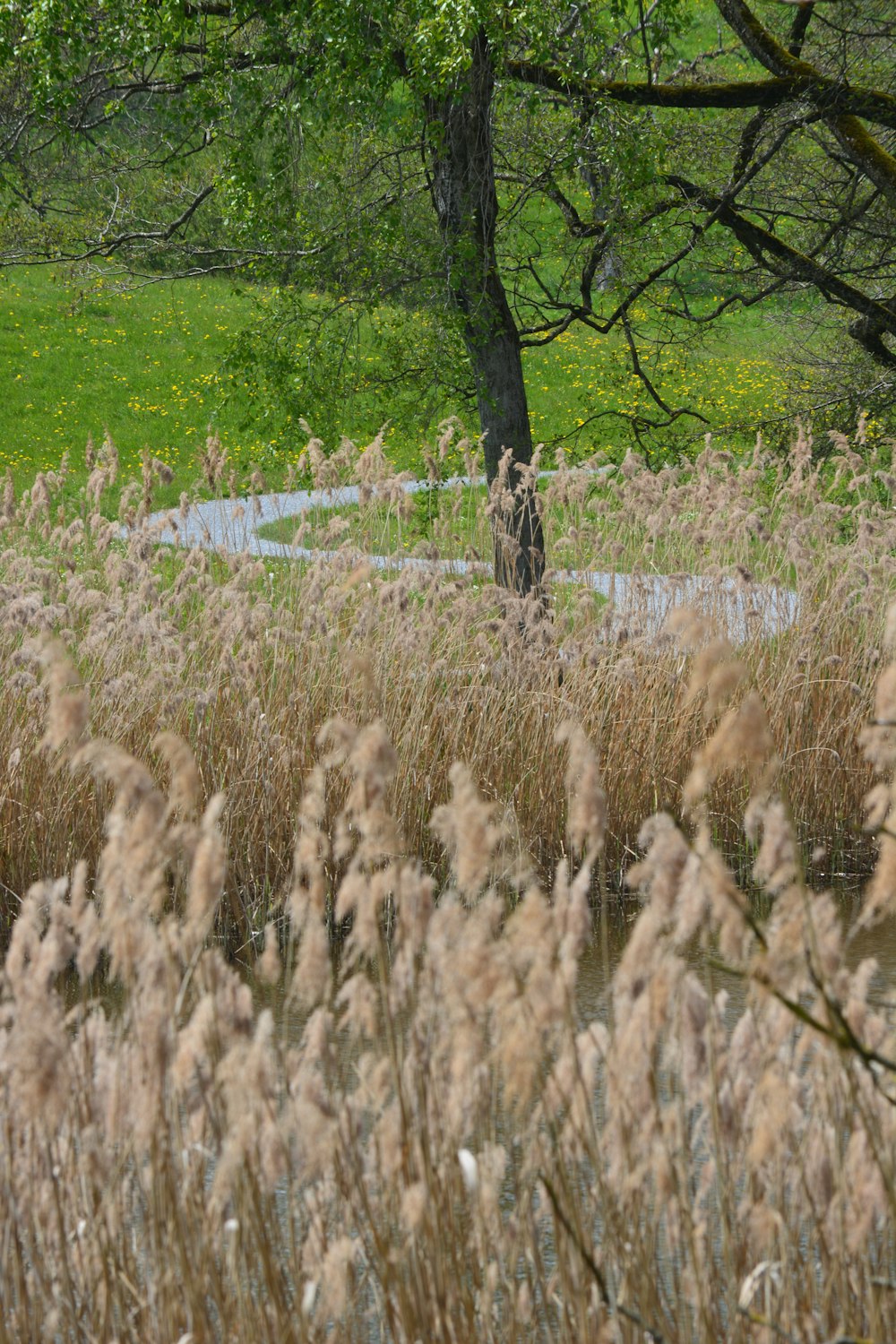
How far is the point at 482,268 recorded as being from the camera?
643cm

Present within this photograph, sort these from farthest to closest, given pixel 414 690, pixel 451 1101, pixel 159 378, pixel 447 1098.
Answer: pixel 159 378 → pixel 414 690 → pixel 447 1098 → pixel 451 1101

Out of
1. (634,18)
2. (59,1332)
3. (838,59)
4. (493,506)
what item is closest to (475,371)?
(493,506)

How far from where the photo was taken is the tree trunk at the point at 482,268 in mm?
6238

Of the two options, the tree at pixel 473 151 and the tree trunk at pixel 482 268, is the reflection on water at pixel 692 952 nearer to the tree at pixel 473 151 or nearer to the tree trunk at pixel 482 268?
the tree at pixel 473 151

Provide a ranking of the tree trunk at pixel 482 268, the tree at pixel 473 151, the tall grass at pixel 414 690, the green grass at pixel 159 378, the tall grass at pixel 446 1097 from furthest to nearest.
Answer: the green grass at pixel 159 378, the tree trunk at pixel 482 268, the tree at pixel 473 151, the tall grass at pixel 414 690, the tall grass at pixel 446 1097

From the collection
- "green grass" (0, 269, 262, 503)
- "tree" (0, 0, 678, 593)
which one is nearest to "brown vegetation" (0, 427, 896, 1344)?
"tree" (0, 0, 678, 593)

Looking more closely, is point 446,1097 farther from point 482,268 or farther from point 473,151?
point 473,151

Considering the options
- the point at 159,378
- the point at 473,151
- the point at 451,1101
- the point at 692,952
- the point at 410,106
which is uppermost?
the point at 159,378

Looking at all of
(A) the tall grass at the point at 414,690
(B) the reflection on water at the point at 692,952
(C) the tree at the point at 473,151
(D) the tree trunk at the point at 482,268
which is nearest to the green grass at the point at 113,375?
(C) the tree at the point at 473,151

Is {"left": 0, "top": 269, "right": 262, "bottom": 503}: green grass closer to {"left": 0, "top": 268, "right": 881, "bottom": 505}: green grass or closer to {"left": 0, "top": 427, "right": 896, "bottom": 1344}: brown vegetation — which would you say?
{"left": 0, "top": 268, "right": 881, "bottom": 505}: green grass

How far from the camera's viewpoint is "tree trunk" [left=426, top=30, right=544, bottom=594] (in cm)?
624

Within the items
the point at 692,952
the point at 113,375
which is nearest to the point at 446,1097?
the point at 692,952

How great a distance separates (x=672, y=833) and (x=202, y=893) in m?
0.52

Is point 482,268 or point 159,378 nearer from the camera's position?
point 482,268
